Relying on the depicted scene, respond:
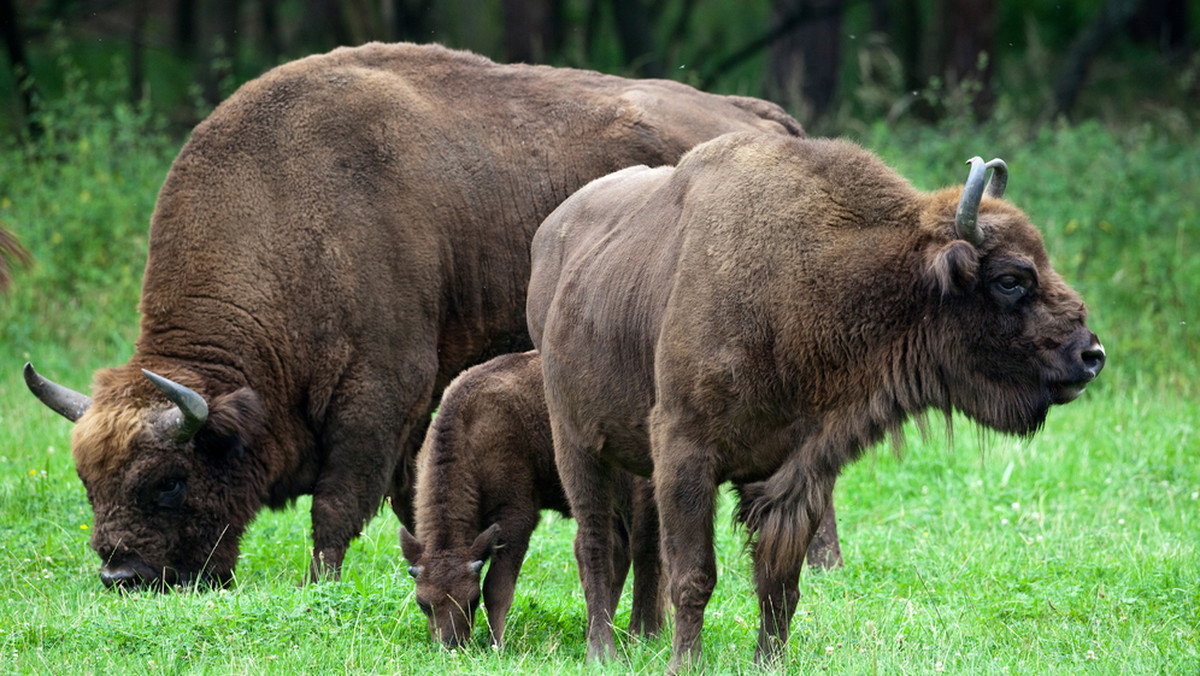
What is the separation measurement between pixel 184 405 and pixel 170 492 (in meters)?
0.53

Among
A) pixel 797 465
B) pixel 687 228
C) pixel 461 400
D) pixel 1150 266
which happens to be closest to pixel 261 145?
pixel 461 400

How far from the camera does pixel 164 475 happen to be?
663 cm

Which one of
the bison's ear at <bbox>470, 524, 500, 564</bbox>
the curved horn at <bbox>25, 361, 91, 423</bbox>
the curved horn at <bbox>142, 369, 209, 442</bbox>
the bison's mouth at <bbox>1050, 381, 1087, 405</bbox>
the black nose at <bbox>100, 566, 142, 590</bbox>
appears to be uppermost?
the bison's mouth at <bbox>1050, 381, 1087, 405</bbox>

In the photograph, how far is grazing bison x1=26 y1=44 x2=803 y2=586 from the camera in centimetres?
670

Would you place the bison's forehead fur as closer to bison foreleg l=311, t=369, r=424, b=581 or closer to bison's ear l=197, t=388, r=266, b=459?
bison's ear l=197, t=388, r=266, b=459

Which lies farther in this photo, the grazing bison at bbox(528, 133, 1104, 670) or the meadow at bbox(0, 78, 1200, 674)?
the meadow at bbox(0, 78, 1200, 674)

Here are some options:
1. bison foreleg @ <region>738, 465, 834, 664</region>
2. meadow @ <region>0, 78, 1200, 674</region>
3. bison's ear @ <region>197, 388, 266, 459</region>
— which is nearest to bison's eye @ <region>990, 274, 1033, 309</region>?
meadow @ <region>0, 78, 1200, 674</region>

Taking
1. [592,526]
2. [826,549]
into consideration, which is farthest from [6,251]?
[826,549]

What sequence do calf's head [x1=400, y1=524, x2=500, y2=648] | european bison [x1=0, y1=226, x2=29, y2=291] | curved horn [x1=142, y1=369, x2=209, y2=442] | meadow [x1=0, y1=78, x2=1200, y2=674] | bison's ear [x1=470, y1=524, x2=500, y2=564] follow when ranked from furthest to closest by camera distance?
european bison [x1=0, y1=226, x2=29, y2=291] → curved horn [x1=142, y1=369, x2=209, y2=442] → bison's ear [x1=470, y1=524, x2=500, y2=564] → calf's head [x1=400, y1=524, x2=500, y2=648] → meadow [x1=0, y1=78, x2=1200, y2=674]

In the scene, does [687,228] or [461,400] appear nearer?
[687,228]

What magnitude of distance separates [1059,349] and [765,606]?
149 cm

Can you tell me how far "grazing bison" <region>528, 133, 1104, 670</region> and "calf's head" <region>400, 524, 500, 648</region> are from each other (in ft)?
4.16

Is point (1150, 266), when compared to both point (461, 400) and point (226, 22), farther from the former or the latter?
point (226, 22)

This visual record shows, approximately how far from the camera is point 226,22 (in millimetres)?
22500
